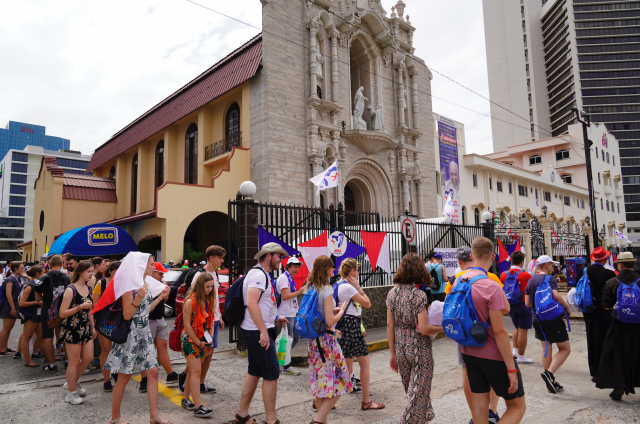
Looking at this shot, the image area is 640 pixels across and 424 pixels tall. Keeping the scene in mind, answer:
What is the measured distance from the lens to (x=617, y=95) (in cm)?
7956

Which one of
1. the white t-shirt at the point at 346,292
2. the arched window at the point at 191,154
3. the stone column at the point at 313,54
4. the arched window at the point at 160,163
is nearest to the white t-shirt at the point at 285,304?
the white t-shirt at the point at 346,292

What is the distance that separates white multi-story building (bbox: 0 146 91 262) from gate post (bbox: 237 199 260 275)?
95066 mm

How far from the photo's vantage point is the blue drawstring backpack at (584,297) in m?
5.95

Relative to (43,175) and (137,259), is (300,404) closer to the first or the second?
(137,259)

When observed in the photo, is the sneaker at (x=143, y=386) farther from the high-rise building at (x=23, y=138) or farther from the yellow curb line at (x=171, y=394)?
the high-rise building at (x=23, y=138)

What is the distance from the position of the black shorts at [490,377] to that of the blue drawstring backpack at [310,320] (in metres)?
1.51

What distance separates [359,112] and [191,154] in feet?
32.2

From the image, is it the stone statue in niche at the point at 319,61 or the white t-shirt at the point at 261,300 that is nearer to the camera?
the white t-shirt at the point at 261,300

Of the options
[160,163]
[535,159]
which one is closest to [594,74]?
[535,159]

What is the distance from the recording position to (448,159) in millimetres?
30500

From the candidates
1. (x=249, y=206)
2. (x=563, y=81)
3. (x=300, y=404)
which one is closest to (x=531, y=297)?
(x=300, y=404)

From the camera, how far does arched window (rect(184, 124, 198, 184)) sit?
77.3 feet

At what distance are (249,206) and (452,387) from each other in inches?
198

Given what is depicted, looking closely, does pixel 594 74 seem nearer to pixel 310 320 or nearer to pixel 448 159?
pixel 448 159
